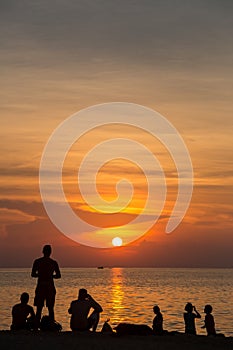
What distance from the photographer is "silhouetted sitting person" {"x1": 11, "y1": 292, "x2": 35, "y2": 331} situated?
19.4m

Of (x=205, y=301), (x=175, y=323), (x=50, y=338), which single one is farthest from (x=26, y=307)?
(x=205, y=301)

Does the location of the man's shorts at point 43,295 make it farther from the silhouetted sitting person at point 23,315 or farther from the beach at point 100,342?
the beach at point 100,342

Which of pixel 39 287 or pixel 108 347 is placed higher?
pixel 39 287

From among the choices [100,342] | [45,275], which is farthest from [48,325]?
[100,342]

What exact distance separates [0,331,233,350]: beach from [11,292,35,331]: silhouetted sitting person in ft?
2.86

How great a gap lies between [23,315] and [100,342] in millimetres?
3073

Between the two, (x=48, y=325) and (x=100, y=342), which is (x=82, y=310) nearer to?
(x=48, y=325)

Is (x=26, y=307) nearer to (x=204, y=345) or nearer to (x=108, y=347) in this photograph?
(x=108, y=347)

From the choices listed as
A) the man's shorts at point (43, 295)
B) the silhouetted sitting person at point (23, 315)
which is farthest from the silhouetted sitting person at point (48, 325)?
the man's shorts at point (43, 295)

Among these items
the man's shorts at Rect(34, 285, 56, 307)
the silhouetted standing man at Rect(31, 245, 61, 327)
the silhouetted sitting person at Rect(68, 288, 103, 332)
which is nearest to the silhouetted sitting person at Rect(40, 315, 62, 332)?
the silhouetted standing man at Rect(31, 245, 61, 327)

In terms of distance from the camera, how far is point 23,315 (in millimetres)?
19484

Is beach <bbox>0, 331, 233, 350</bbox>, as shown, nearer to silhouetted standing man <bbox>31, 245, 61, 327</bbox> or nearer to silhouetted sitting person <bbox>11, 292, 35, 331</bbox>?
silhouetted sitting person <bbox>11, 292, 35, 331</bbox>

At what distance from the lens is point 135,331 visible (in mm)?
19016

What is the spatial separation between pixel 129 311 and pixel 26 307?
46.9m
